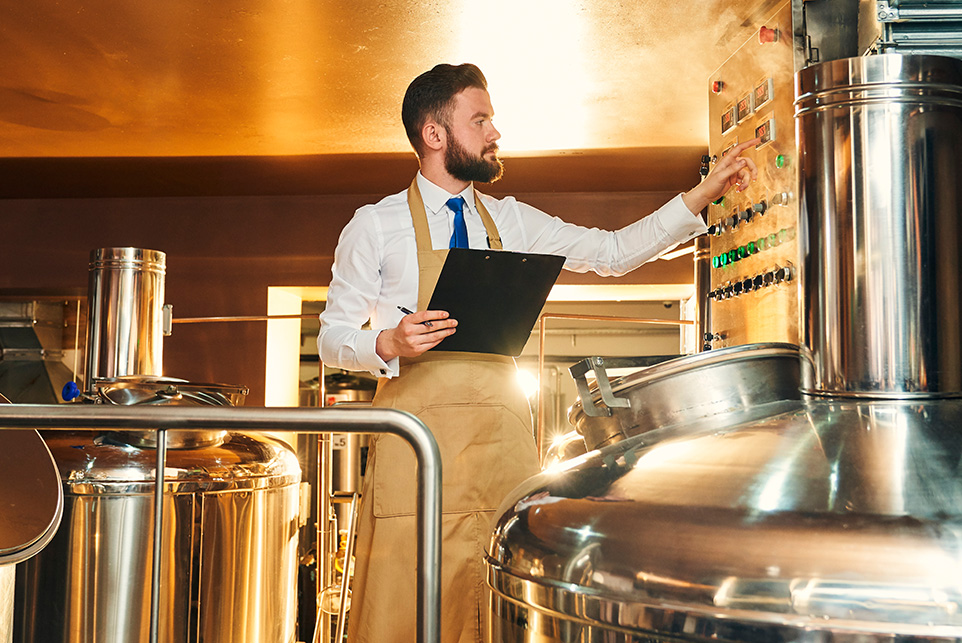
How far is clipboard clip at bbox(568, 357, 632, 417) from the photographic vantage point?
4.43ft

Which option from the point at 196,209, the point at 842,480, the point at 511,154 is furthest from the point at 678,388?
the point at 196,209

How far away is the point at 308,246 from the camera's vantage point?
261 inches

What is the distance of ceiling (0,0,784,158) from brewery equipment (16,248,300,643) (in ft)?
4.70

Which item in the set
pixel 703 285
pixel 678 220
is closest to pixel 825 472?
pixel 678 220

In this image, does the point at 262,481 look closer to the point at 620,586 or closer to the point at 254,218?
the point at 620,586

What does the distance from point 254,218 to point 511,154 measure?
7.32 ft

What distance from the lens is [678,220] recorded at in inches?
83.7

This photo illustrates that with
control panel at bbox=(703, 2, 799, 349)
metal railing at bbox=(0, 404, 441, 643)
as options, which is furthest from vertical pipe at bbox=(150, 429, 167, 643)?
control panel at bbox=(703, 2, 799, 349)

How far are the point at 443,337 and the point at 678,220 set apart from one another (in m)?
0.68

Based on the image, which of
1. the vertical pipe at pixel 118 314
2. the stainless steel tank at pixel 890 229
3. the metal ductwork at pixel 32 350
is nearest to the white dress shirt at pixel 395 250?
the stainless steel tank at pixel 890 229

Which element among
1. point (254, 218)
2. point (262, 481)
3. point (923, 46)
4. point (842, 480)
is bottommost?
point (262, 481)

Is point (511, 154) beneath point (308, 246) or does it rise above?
above

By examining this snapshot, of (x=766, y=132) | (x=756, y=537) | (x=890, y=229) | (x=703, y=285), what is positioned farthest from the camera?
(x=703, y=285)

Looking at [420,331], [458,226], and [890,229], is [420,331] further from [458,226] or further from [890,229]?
[890,229]
